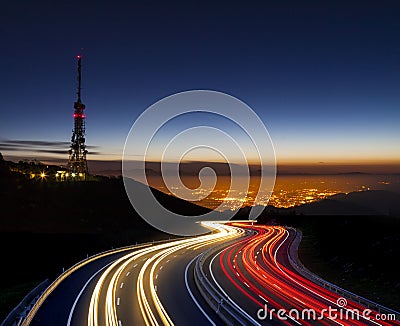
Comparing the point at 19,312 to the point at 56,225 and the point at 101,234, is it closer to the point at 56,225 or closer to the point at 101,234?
the point at 101,234

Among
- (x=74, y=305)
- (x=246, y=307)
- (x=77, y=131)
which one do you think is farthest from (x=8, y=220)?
(x=246, y=307)

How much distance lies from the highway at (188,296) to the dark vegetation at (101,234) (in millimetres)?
5301

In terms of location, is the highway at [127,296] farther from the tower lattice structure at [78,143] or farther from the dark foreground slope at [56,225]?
the tower lattice structure at [78,143]

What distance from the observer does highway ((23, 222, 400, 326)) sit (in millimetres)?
25703

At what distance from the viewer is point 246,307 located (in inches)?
1126

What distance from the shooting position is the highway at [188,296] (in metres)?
25.7

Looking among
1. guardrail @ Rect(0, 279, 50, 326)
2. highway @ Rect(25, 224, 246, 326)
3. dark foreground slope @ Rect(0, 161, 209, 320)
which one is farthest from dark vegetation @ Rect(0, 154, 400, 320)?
highway @ Rect(25, 224, 246, 326)

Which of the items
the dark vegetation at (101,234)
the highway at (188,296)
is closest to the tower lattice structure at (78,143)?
the dark vegetation at (101,234)

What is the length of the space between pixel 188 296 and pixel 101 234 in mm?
63774

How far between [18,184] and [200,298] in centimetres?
10015

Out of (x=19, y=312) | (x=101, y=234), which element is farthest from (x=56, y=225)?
(x=19, y=312)

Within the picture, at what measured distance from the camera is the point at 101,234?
93.0 metres

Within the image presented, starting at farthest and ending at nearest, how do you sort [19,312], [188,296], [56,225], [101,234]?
1. [56,225]
2. [101,234]
3. [188,296]
4. [19,312]

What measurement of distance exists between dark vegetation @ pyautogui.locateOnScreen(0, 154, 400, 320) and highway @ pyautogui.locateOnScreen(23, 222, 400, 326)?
530 centimetres
